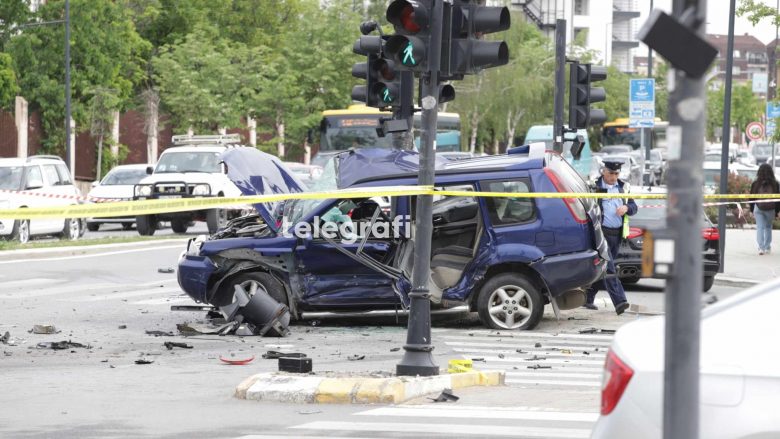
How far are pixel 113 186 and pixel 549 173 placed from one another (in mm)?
21922

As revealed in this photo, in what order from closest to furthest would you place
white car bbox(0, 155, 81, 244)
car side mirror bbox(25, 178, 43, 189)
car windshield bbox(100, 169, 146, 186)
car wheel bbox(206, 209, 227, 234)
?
1. white car bbox(0, 155, 81, 244)
2. car wheel bbox(206, 209, 227, 234)
3. car side mirror bbox(25, 178, 43, 189)
4. car windshield bbox(100, 169, 146, 186)

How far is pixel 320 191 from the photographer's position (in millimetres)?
15289

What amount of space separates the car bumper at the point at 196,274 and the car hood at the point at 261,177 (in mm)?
802

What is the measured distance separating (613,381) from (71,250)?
2118 cm

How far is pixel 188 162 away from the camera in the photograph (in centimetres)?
3269

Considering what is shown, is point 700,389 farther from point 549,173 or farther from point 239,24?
point 239,24

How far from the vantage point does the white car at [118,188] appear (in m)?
34.5

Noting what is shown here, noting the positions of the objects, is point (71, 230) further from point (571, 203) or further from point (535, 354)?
point (535, 354)

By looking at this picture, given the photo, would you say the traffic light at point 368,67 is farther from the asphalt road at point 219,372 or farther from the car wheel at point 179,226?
the car wheel at point 179,226

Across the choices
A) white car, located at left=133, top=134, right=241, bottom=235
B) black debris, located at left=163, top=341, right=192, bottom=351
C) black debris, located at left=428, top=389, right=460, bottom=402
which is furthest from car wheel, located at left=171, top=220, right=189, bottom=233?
black debris, located at left=428, top=389, right=460, bottom=402

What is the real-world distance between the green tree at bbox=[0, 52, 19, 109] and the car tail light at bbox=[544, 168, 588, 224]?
32.2 metres

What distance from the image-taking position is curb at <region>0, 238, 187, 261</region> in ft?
79.5

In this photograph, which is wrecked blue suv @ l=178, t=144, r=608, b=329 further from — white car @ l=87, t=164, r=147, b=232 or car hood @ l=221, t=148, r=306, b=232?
white car @ l=87, t=164, r=147, b=232

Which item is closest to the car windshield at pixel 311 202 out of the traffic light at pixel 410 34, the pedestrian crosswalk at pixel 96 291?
the pedestrian crosswalk at pixel 96 291
